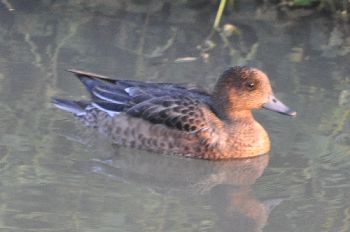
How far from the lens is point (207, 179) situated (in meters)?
7.86

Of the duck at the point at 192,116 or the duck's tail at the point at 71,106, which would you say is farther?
the duck's tail at the point at 71,106

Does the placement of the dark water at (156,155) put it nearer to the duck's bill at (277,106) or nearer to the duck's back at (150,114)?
the duck's back at (150,114)

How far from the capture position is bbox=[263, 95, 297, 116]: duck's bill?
8438 mm

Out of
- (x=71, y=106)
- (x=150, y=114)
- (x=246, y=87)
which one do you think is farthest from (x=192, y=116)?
(x=71, y=106)

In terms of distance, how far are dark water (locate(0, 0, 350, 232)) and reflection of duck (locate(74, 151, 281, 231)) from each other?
0.01 meters

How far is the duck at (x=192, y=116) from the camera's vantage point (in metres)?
8.34

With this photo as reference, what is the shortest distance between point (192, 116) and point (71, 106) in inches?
41.9

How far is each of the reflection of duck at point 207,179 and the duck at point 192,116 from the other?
0.11 metres

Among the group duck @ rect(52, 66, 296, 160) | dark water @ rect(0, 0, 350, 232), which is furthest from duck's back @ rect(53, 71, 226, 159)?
dark water @ rect(0, 0, 350, 232)

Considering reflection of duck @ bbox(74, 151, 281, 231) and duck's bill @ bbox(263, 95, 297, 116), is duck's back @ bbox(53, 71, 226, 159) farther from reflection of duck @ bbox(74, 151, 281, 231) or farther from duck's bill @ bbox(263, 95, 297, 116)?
duck's bill @ bbox(263, 95, 297, 116)

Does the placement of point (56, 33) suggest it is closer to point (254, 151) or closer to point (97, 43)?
point (97, 43)

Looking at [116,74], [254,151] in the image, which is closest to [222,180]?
[254,151]

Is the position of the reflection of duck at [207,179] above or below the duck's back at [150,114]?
below

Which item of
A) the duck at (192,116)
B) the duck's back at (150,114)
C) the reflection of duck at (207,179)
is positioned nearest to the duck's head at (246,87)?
the duck at (192,116)
